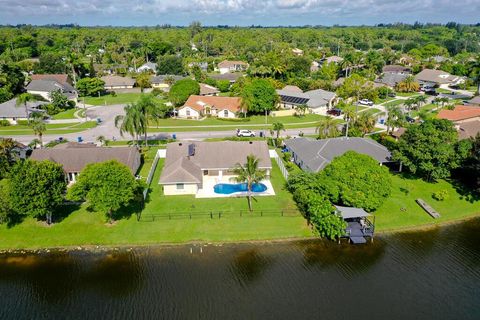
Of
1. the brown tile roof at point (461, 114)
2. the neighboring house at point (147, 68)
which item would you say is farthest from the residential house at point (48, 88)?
the brown tile roof at point (461, 114)

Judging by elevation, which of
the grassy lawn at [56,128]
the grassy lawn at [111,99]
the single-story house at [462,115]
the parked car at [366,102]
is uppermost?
the grassy lawn at [111,99]

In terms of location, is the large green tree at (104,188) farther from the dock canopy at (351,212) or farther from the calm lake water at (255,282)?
the dock canopy at (351,212)

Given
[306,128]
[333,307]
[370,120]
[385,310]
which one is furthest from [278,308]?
[306,128]

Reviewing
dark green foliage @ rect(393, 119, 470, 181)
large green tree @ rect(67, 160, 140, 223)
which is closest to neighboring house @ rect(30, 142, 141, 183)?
large green tree @ rect(67, 160, 140, 223)

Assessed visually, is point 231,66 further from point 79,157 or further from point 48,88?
point 79,157

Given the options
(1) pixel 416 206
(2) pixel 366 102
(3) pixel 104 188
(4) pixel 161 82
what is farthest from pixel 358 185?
(4) pixel 161 82

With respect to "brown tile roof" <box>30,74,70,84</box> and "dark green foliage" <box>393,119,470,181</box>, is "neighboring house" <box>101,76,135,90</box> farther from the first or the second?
"dark green foliage" <box>393,119,470,181</box>

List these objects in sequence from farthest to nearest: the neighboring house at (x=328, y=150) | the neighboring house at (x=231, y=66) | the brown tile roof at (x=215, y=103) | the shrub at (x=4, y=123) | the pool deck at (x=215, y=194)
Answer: the neighboring house at (x=231, y=66) → the brown tile roof at (x=215, y=103) → the shrub at (x=4, y=123) → the neighboring house at (x=328, y=150) → the pool deck at (x=215, y=194)
